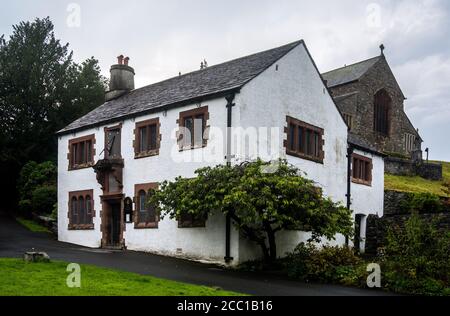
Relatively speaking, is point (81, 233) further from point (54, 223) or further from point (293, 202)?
point (293, 202)

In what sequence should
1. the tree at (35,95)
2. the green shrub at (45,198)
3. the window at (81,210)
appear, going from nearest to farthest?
the window at (81,210) < the green shrub at (45,198) < the tree at (35,95)

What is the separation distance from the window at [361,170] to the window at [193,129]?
10494 millimetres

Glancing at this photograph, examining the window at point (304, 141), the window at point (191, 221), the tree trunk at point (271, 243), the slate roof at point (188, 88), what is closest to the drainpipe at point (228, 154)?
the slate roof at point (188, 88)

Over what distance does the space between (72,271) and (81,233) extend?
1404 centimetres

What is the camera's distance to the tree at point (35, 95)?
44.1 m

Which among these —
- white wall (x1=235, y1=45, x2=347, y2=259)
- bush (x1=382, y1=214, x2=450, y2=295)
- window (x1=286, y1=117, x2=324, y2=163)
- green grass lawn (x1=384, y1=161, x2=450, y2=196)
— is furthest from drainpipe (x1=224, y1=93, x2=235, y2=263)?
green grass lawn (x1=384, y1=161, x2=450, y2=196)

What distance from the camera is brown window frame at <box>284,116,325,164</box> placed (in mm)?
24622

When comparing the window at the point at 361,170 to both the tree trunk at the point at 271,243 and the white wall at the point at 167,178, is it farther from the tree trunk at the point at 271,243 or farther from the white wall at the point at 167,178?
the white wall at the point at 167,178

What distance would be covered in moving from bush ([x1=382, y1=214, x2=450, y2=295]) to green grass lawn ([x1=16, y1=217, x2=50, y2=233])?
23.3 m

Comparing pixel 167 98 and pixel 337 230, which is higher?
pixel 167 98

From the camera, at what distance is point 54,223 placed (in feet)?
111

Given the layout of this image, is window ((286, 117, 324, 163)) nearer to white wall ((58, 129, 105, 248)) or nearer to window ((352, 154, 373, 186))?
window ((352, 154, 373, 186))

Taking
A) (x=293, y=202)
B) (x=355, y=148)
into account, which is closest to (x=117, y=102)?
(x=355, y=148)
